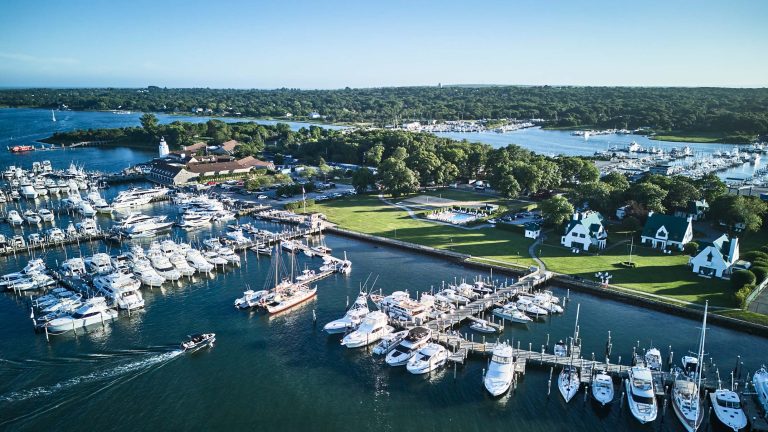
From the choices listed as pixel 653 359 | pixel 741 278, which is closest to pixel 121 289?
pixel 653 359

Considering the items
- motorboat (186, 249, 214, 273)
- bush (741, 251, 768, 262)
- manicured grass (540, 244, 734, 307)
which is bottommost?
motorboat (186, 249, 214, 273)

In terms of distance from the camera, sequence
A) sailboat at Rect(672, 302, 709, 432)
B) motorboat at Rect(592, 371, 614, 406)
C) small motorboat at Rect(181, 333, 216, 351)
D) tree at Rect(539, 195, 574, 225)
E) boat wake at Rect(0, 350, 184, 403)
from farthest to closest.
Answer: tree at Rect(539, 195, 574, 225), small motorboat at Rect(181, 333, 216, 351), boat wake at Rect(0, 350, 184, 403), motorboat at Rect(592, 371, 614, 406), sailboat at Rect(672, 302, 709, 432)

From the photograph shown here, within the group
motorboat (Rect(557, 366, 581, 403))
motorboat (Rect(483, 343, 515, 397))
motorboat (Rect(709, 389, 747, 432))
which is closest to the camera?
motorboat (Rect(709, 389, 747, 432))

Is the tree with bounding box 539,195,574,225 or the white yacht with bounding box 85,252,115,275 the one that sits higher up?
the tree with bounding box 539,195,574,225

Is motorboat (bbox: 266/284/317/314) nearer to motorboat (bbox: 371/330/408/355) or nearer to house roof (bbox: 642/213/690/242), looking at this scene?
motorboat (bbox: 371/330/408/355)

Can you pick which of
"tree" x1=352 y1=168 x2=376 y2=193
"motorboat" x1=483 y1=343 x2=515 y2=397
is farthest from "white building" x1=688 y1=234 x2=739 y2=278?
"tree" x1=352 y1=168 x2=376 y2=193

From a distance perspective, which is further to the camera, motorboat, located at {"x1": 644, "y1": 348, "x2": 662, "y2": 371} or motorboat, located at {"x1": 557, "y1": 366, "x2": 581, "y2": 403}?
motorboat, located at {"x1": 644, "y1": 348, "x2": 662, "y2": 371}

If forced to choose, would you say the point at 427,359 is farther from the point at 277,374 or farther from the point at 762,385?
the point at 762,385

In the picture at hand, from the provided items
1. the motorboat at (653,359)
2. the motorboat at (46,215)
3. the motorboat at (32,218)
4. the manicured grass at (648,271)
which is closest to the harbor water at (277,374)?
the motorboat at (653,359)
